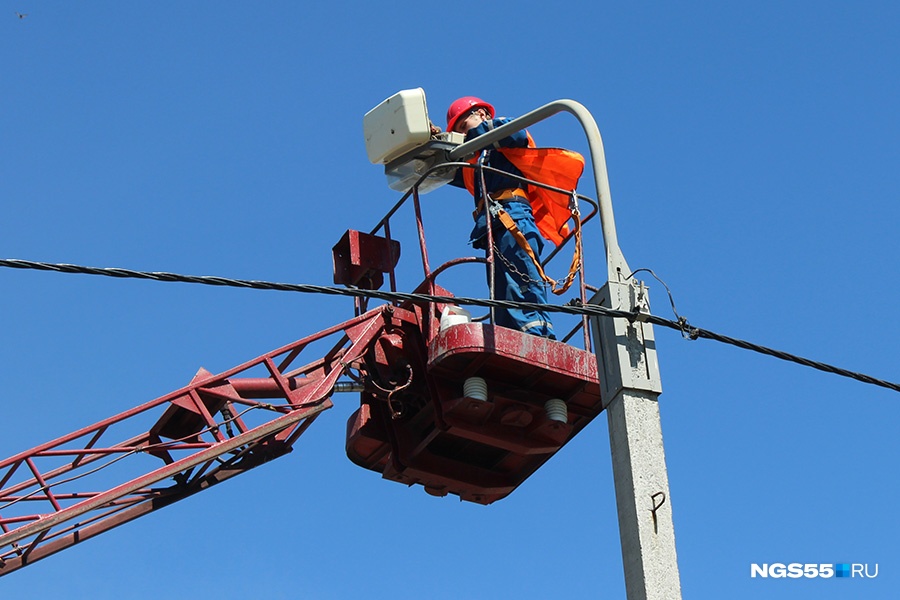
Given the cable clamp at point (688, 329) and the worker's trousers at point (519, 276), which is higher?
the worker's trousers at point (519, 276)

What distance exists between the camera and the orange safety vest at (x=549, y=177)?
15.6 meters

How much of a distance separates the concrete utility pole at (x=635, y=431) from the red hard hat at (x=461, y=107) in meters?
5.90

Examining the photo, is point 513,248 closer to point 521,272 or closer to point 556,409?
point 521,272

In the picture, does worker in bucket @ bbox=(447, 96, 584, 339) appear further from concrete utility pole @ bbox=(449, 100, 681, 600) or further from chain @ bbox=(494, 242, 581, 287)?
concrete utility pole @ bbox=(449, 100, 681, 600)

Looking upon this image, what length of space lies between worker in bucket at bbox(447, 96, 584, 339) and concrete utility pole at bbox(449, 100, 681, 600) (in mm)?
4495

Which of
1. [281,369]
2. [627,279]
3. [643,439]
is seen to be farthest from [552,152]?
[643,439]

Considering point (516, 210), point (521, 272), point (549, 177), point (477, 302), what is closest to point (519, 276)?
point (521, 272)

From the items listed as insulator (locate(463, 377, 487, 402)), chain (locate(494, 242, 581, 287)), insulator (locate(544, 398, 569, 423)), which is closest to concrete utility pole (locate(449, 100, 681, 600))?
insulator (locate(463, 377, 487, 402))

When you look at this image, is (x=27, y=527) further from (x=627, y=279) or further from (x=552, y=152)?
(x=627, y=279)

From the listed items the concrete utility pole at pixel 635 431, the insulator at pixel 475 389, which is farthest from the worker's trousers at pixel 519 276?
the concrete utility pole at pixel 635 431

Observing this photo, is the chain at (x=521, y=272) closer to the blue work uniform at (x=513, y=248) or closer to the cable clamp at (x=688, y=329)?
the blue work uniform at (x=513, y=248)

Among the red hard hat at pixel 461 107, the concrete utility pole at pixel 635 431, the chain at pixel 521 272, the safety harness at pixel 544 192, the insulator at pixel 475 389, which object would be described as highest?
the red hard hat at pixel 461 107

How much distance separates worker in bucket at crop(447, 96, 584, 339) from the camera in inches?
590

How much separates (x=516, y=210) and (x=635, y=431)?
671 cm
